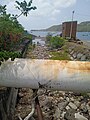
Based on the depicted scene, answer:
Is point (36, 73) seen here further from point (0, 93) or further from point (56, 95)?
point (56, 95)

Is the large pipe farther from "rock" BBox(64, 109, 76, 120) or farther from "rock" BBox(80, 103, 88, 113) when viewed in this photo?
"rock" BBox(80, 103, 88, 113)

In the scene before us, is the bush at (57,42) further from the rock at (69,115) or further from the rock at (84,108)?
the rock at (69,115)

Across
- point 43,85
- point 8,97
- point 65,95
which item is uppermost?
point 43,85

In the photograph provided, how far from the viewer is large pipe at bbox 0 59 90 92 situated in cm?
293

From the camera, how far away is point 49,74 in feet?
9.67

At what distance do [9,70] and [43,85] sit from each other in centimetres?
48

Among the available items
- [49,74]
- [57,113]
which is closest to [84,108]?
[57,113]

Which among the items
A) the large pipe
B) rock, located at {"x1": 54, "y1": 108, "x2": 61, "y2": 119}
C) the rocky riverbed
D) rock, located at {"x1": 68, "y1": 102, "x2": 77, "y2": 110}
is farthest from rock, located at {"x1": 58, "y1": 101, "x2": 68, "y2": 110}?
the large pipe

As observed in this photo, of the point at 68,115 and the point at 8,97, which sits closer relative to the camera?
the point at 8,97

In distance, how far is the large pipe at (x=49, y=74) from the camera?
293 centimetres

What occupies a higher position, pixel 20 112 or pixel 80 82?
pixel 80 82

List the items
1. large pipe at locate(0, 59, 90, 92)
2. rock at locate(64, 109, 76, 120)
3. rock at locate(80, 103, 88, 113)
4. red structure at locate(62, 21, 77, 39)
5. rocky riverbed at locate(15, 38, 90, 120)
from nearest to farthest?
large pipe at locate(0, 59, 90, 92)
rock at locate(64, 109, 76, 120)
rocky riverbed at locate(15, 38, 90, 120)
rock at locate(80, 103, 88, 113)
red structure at locate(62, 21, 77, 39)

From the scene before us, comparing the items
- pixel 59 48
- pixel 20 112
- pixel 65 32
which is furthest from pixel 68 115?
pixel 65 32

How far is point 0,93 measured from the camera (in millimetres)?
4328
